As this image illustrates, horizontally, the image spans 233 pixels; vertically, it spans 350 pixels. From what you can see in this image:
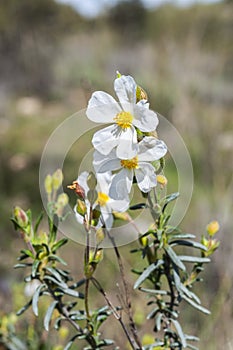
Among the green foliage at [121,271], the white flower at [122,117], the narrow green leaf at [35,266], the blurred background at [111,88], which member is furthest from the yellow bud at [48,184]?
the blurred background at [111,88]

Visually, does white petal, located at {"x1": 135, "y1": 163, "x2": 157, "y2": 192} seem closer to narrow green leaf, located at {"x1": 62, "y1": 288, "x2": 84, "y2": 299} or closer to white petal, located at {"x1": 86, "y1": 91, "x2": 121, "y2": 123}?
white petal, located at {"x1": 86, "y1": 91, "x2": 121, "y2": 123}

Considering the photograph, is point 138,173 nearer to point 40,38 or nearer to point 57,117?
point 57,117

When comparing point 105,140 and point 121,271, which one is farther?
point 121,271

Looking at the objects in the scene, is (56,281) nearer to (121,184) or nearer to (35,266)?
(35,266)

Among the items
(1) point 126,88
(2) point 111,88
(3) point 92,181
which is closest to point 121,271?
(3) point 92,181

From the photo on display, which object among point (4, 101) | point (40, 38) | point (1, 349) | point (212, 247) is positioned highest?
point (40, 38)

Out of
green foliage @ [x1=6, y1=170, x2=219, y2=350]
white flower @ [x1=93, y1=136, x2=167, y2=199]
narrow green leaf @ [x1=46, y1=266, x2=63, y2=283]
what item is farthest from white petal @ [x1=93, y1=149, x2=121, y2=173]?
narrow green leaf @ [x1=46, y1=266, x2=63, y2=283]

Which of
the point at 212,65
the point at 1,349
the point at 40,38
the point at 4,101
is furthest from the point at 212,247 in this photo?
the point at 40,38
